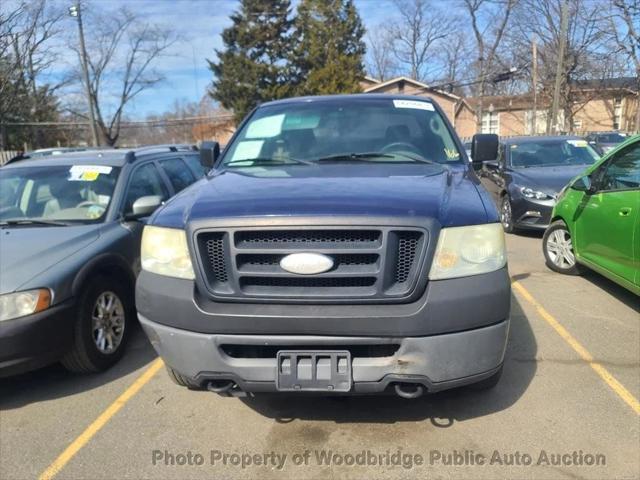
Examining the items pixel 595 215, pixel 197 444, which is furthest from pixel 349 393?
pixel 595 215

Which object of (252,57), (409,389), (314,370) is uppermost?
(252,57)

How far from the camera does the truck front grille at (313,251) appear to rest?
7.57 ft

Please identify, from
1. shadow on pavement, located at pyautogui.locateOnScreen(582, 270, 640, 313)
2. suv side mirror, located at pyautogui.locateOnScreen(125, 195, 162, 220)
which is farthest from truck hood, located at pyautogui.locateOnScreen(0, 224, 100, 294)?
shadow on pavement, located at pyautogui.locateOnScreen(582, 270, 640, 313)

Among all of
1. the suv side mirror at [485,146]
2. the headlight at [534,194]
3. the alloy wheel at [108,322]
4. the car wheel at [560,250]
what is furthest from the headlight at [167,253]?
the headlight at [534,194]

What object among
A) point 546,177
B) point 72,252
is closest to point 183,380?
point 72,252

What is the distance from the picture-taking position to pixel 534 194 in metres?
7.80

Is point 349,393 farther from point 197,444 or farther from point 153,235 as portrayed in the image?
point 153,235

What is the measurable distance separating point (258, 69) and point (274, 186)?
3873 centimetres

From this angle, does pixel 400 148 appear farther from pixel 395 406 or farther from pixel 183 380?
pixel 183 380

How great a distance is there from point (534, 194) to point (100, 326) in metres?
6.60

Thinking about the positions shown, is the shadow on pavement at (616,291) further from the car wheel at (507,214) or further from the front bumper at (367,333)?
the front bumper at (367,333)

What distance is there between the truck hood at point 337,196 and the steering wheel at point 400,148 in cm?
42

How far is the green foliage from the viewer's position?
39.1 meters

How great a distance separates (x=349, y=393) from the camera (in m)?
2.36
